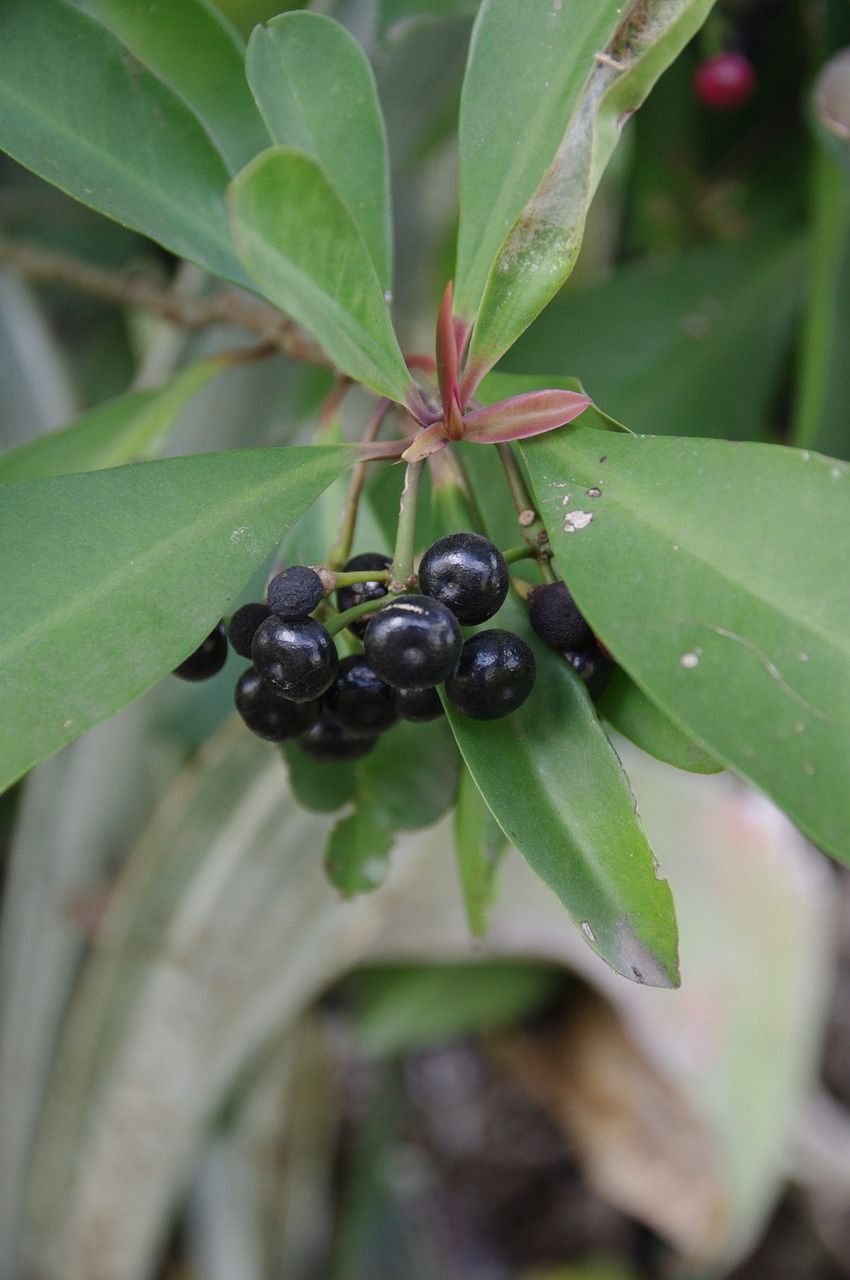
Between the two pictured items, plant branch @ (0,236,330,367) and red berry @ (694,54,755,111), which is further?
red berry @ (694,54,755,111)

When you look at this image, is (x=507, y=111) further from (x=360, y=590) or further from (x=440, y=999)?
(x=440, y=999)

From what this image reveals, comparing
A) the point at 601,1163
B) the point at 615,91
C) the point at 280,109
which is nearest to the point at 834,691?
the point at 615,91

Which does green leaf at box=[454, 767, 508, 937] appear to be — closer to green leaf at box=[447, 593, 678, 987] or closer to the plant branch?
green leaf at box=[447, 593, 678, 987]

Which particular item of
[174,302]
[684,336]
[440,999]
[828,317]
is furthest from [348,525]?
[440,999]

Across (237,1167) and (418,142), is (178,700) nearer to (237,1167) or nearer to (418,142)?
(418,142)

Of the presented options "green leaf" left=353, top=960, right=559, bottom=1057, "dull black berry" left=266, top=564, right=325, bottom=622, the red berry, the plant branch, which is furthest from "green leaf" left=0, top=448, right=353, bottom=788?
"green leaf" left=353, top=960, right=559, bottom=1057
